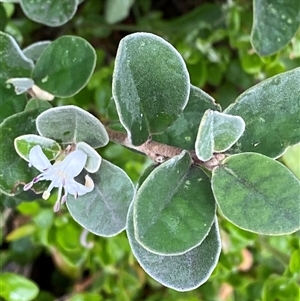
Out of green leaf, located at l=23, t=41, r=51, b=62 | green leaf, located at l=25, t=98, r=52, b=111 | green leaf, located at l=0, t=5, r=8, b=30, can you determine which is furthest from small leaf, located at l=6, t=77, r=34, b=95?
green leaf, located at l=0, t=5, r=8, b=30

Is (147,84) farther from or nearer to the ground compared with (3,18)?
farther from the ground

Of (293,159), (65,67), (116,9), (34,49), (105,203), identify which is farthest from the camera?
(116,9)

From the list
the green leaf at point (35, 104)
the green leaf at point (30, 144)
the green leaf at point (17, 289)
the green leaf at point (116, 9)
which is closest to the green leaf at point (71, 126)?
the green leaf at point (30, 144)

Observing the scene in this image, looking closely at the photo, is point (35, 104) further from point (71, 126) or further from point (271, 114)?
point (271, 114)

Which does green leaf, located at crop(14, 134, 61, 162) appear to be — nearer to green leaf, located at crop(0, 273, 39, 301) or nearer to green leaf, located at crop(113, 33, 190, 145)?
green leaf, located at crop(113, 33, 190, 145)

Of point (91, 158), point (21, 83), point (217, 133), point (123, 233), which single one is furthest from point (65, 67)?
point (123, 233)

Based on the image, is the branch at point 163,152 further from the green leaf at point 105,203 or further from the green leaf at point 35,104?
the green leaf at point 35,104
